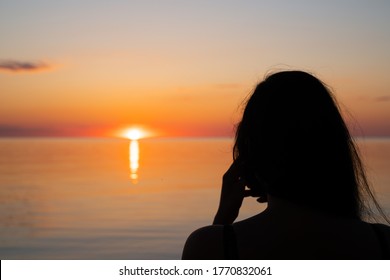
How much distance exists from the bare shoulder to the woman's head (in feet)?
0.76

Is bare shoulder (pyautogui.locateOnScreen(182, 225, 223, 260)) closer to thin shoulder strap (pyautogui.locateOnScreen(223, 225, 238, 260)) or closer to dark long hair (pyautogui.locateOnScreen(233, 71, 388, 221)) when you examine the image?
thin shoulder strap (pyautogui.locateOnScreen(223, 225, 238, 260))

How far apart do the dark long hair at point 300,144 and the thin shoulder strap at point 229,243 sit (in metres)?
0.19

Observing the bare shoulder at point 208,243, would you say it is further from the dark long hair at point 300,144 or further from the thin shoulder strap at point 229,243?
the dark long hair at point 300,144

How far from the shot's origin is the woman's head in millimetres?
1587

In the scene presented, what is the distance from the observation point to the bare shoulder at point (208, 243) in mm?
1495

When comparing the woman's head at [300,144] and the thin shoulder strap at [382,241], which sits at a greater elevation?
the woman's head at [300,144]

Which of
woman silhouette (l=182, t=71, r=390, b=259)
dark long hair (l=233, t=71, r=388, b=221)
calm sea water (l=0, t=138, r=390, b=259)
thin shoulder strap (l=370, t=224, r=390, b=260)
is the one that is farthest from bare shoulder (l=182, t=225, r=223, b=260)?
calm sea water (l=0, t=138, r=390, b=259)

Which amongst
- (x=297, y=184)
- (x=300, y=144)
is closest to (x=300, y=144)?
(x=300, y=144)

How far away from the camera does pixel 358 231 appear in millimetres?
1583

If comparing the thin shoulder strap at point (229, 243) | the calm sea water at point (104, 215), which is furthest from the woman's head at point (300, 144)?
the calm sea water at point (104, 215)

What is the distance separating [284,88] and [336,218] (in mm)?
437

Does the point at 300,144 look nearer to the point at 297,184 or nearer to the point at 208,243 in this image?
the point at 297,184

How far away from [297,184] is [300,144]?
0.41 feet

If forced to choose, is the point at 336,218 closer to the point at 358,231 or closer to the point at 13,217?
the point at 358,231
